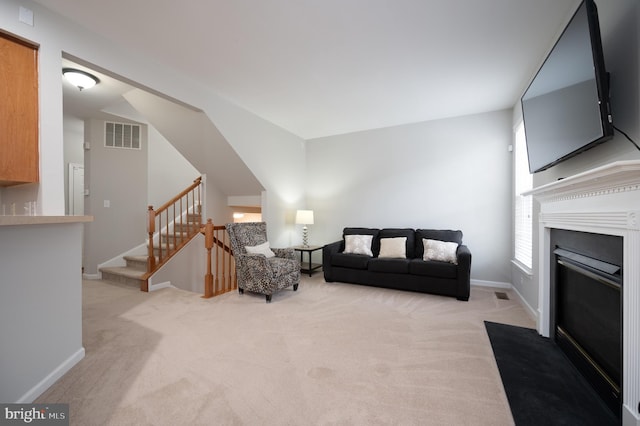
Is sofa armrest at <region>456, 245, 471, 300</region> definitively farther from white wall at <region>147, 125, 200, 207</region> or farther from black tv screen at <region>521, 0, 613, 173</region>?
white wall at <region>147, 125, 200, 207</region>

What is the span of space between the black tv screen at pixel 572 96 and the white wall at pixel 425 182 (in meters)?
1.84

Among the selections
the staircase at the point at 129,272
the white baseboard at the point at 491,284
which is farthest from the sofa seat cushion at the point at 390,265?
the staircase at the point at 129,272

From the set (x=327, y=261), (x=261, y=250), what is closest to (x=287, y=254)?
(x=261, y=250)

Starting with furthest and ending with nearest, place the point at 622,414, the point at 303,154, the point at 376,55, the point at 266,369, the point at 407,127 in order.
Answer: the point at 303,154 < the point at 407,127 < the point at 376,55 < the point at 266,369 < the point at 622,414

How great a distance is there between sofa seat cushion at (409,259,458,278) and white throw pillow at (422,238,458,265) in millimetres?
118

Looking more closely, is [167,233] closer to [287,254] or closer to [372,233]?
[287,254]

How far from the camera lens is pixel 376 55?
2.62 m

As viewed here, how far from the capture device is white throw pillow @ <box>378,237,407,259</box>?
409 centimetres

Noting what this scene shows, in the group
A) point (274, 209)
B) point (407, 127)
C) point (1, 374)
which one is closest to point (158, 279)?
point (274, 209)

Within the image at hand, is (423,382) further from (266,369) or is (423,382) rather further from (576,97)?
(576,97)

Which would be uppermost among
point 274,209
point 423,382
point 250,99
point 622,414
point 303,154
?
point 250,99

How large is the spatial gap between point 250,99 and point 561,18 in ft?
10.8

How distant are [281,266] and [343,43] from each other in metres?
2.61

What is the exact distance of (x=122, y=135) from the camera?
488 centimetres
